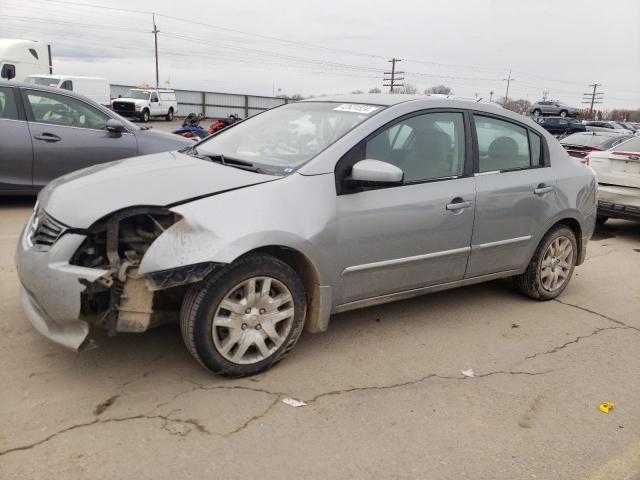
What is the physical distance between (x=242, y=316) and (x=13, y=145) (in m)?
4.94

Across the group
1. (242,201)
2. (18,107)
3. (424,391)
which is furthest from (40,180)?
(424,391)

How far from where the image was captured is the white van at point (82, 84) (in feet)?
74.7

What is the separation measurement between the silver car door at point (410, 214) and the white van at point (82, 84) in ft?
73.1

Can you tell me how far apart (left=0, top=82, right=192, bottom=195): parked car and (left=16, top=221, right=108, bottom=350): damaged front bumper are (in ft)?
13.9

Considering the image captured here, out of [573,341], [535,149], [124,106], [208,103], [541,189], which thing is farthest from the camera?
[208,103]

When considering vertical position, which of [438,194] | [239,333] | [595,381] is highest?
→ [438,194]

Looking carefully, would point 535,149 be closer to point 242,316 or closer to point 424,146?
point 424,146

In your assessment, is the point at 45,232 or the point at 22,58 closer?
the point at 45,232

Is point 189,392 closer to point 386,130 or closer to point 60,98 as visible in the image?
point 386,130

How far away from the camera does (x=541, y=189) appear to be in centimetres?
433

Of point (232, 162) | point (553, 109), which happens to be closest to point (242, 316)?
point (232, 162)

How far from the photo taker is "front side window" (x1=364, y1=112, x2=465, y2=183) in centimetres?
358

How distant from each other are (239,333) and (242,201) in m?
0.73

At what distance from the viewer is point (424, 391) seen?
3.13 m
